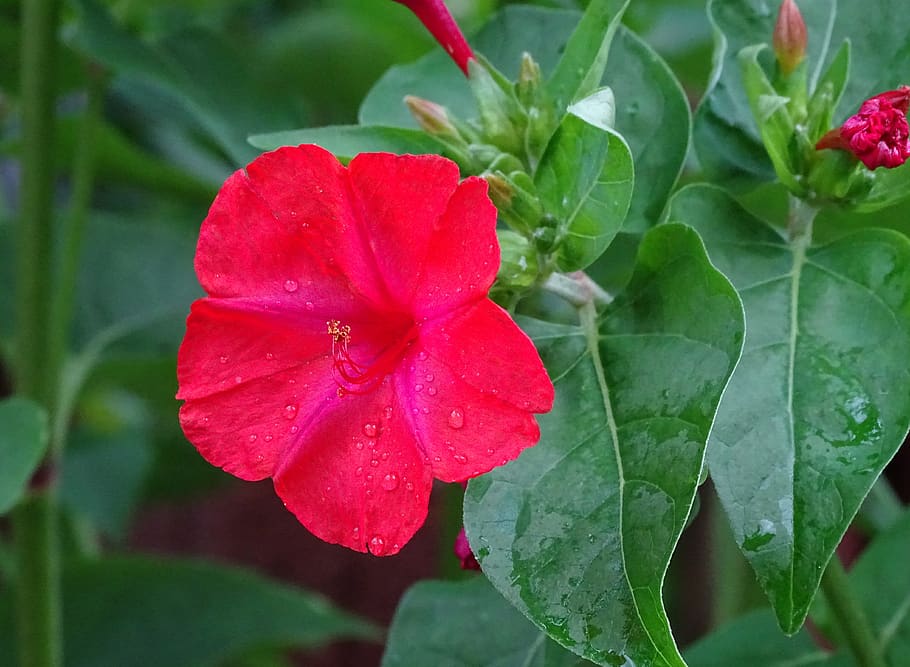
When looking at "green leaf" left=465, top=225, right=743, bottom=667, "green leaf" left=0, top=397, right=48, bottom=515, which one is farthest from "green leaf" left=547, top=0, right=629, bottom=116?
"green leaf" left=0, top=397, right=48, bottom=515

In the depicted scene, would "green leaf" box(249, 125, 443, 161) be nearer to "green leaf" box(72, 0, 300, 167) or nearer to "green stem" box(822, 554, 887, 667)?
"green leaf" box(72, 0, 300, 167)

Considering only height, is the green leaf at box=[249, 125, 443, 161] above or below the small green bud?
above

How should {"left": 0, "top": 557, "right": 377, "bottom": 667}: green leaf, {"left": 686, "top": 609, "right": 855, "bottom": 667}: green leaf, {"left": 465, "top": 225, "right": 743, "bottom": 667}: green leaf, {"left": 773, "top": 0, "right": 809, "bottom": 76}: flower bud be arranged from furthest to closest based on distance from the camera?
1. {"left": 0, "top": 557, "right": 377, "bottom": 667}: green leaf
2. {"left": 686, "top": 609, "right": 855, "bottom": 667}: green leaf
3. {"left": 773, "top": 0, "right": 809, "bottom": 76}: flower bud
4. {"left": 465, "top": 225, "right": 743, "bottom": 667}: green leaf

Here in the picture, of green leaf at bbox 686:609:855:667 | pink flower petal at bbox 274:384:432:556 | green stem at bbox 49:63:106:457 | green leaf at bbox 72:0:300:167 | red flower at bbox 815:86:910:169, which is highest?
red flower at bbox 815:86:910:169

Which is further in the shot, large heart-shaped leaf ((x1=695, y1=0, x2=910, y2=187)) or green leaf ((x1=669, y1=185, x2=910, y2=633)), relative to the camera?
large heart-shaped leaf ((x1=695, y1=0, x2=910, y2=187))

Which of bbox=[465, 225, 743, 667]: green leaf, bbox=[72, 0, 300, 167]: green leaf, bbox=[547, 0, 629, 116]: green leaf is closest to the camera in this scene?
bbox=[465, 225, 743, 667]: green leaf

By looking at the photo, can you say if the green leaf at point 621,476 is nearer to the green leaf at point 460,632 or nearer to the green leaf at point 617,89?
the green leaf at point 617,89

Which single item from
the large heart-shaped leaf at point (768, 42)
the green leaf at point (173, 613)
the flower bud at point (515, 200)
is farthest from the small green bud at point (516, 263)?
the green leaf at point (173, 613)

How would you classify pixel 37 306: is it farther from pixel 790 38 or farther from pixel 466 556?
pixel 790 38
